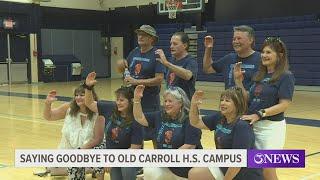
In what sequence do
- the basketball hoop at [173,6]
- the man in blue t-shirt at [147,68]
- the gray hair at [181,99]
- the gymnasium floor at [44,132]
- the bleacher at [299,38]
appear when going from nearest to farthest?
1. the gray hair at [181,99]
2. the man in blue t-shirt at [147,68]
3. the gymnasium floor at [44,132]
4. the bleacher at [299,38]
5. the basketball hoop at [173,6]

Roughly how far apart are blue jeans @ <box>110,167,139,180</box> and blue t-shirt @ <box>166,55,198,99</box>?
0.96 m

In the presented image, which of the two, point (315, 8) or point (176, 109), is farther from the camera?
point (315, 8)

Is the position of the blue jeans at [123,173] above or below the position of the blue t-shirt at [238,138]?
below

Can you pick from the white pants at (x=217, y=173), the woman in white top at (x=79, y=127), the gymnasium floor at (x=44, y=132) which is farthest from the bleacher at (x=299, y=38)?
the white pants at (x=217, y=173)

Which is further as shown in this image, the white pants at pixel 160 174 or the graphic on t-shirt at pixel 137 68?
the graphic on t-shirt at pixel 137 68

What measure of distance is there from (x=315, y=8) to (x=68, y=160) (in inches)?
505

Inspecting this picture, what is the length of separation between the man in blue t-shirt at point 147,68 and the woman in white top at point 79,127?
0.48 meters

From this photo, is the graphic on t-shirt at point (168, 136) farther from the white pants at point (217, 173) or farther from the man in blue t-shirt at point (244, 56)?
the man in blue t-shirt at point (244, 56)

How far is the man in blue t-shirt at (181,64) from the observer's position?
13.3 feet

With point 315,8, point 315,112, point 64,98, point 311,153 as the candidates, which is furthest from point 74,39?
point 311,153

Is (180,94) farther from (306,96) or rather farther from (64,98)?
(306,96)

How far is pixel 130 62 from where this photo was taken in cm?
461

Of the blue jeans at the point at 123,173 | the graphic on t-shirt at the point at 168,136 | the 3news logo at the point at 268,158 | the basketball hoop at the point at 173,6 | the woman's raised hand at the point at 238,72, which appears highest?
the basketball hoop at the point at 173,6

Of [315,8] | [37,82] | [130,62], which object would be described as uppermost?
[315,8]
